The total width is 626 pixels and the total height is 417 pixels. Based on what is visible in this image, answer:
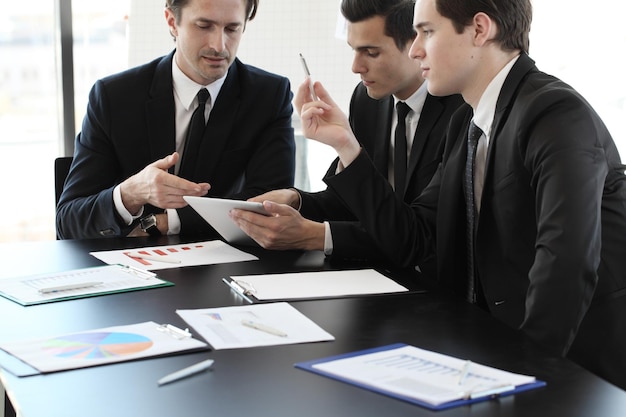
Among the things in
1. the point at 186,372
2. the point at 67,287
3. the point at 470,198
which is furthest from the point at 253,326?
the point at 470,198

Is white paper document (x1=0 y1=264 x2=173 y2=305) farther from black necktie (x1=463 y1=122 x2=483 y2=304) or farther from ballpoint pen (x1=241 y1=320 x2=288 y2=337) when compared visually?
black necktie (x1=463 y1=122 x2=483 y2=304)

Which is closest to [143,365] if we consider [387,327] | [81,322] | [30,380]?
[30,380]

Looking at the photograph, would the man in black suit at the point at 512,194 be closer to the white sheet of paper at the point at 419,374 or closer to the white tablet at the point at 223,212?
the white tablet at the point at 223,212

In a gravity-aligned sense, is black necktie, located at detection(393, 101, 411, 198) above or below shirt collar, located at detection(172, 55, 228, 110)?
below

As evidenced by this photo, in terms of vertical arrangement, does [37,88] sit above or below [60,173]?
above

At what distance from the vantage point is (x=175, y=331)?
1.44m

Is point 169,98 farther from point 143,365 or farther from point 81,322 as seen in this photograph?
point 143,365

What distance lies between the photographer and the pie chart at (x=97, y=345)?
1333 mm

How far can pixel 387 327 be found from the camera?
152 cm

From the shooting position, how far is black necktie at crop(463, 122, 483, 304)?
204 cm

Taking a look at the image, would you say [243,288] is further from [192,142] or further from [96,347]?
[192,142]

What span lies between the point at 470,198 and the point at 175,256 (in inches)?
29.4

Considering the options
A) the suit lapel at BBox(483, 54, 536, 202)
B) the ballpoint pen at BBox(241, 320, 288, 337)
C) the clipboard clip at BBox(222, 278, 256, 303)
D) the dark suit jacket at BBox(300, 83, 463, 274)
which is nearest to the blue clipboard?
the ballpoint pen at BBox(241, 320, 288, 337)

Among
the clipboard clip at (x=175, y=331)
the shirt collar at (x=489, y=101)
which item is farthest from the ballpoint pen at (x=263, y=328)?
the shirt collar at (x=489, y=101)
